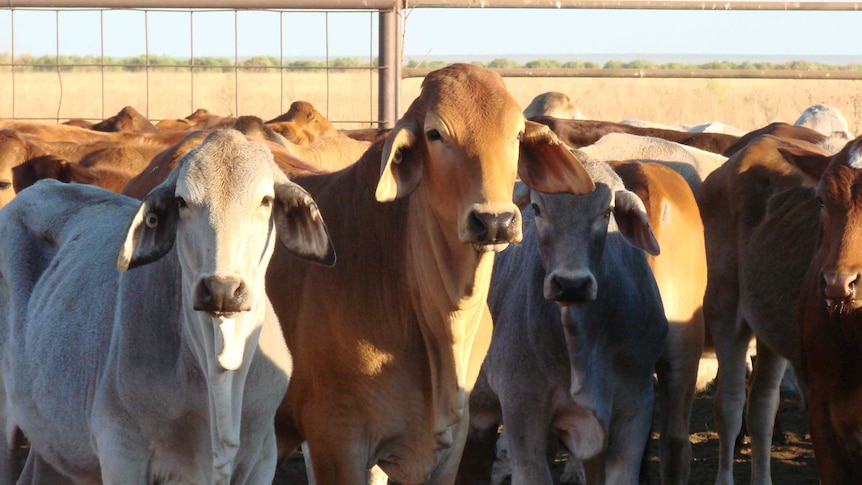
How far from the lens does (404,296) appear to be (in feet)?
15.9

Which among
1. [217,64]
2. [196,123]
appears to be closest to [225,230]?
[196,123]

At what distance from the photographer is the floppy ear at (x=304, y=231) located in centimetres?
411

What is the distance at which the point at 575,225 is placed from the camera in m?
5.42

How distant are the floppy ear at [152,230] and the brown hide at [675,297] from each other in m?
2.78

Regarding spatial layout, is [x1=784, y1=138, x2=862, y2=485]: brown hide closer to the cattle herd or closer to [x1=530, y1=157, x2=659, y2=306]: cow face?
the cattle herd

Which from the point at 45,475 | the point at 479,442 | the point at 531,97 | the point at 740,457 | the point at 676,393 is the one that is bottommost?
the point at 740,457

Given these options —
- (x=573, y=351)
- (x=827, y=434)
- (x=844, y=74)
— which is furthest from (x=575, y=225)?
(x=844, y=74)

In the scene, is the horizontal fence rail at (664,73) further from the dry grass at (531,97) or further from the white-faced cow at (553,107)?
the dry grass at (531,97)

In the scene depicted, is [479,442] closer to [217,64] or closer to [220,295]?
[220,295]

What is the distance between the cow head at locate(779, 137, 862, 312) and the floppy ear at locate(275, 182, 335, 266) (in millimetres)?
2122

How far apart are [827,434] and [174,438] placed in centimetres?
287

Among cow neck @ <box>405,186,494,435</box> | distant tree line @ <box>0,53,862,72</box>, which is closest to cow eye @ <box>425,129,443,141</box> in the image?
cow neck @ <box>405,186,494,435</box>

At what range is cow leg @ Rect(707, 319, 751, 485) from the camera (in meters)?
6.88

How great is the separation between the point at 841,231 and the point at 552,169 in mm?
1334
